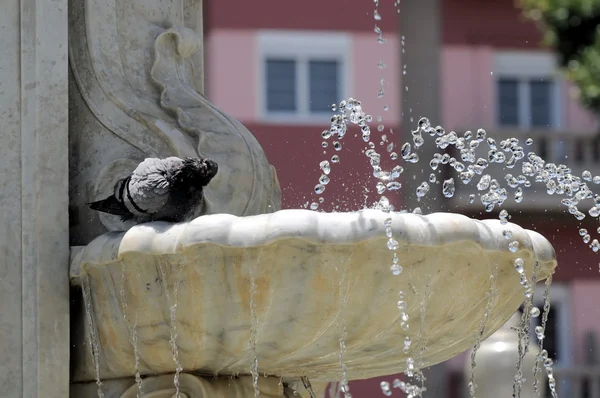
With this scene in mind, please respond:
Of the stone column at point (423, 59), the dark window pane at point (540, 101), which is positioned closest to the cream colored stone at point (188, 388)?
the stone column at point (423, 59)

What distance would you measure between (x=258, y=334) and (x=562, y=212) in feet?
56.1

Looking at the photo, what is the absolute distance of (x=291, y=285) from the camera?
478 centimetres

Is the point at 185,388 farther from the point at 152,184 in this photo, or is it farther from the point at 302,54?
the point at 302,54

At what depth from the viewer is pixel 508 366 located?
934cm

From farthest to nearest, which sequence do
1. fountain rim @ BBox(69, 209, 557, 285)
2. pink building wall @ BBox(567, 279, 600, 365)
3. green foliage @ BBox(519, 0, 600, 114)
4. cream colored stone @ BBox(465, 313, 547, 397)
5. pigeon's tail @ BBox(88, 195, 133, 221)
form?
pink building wall @ BBox(567, 279, 600, 365) → green foliage @ BBox(519, 0, 600, 114) → cream colored stone @ BBox(465, 313, 547, 397) → pigeon's tail @ BBox(88, 195, 133, 221) → fountain rim @ BBox(69, 209, 557, 285)

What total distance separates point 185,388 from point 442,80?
1799cm

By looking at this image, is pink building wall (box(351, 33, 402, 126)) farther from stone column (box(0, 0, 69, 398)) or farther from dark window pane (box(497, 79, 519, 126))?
stone column (box(0, 0, 69, 398))

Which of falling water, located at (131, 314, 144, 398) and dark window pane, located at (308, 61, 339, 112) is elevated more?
dark window pane, located at (308, 61, 339, 112)

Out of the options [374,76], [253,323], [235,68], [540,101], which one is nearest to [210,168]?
[253,323]

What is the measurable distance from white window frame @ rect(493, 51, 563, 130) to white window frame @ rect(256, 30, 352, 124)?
2.51 metres

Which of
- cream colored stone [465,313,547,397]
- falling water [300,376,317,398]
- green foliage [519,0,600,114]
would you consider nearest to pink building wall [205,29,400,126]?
green foliage [519,0,600,114]

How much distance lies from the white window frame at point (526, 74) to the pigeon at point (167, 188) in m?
18.6

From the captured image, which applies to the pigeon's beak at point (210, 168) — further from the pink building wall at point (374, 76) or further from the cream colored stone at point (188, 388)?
the pink building wall at point (374, 76)

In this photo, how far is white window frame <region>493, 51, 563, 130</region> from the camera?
23.6 m
